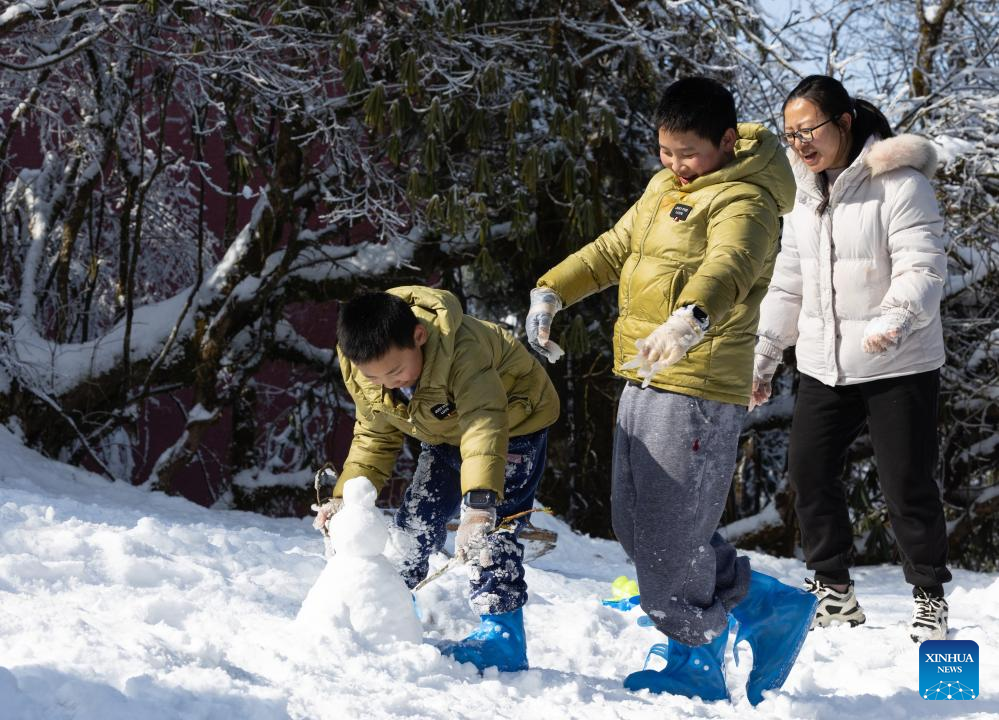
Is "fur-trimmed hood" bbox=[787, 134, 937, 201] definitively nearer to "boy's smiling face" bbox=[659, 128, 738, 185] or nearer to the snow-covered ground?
"boy's smiling face" bbox=[659, 128, 738, 185]

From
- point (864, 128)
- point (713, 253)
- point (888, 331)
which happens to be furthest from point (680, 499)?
point (864, 128)

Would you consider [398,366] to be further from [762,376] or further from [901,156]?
[901,156]

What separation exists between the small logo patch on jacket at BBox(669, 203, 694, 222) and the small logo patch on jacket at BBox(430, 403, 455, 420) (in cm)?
76

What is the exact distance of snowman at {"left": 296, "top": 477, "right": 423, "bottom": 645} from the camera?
271 cm

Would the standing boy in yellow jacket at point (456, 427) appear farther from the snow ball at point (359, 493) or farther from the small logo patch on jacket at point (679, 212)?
the small logo patch on jacket at point (679, 212)

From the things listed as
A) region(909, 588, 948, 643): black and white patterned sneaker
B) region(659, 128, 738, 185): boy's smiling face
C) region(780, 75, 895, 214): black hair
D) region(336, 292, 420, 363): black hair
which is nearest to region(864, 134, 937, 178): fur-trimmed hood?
region(780, 75, 895, 214): black hair

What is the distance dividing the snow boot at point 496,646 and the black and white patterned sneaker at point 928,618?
131cm

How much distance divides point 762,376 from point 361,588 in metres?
1.56

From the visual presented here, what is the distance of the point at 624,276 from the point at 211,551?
6.38 feet

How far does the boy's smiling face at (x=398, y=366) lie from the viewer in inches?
108

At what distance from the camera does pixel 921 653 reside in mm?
3133

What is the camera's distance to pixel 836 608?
3629 mm

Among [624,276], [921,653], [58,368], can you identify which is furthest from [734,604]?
[58,368]

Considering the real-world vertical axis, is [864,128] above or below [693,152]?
above
